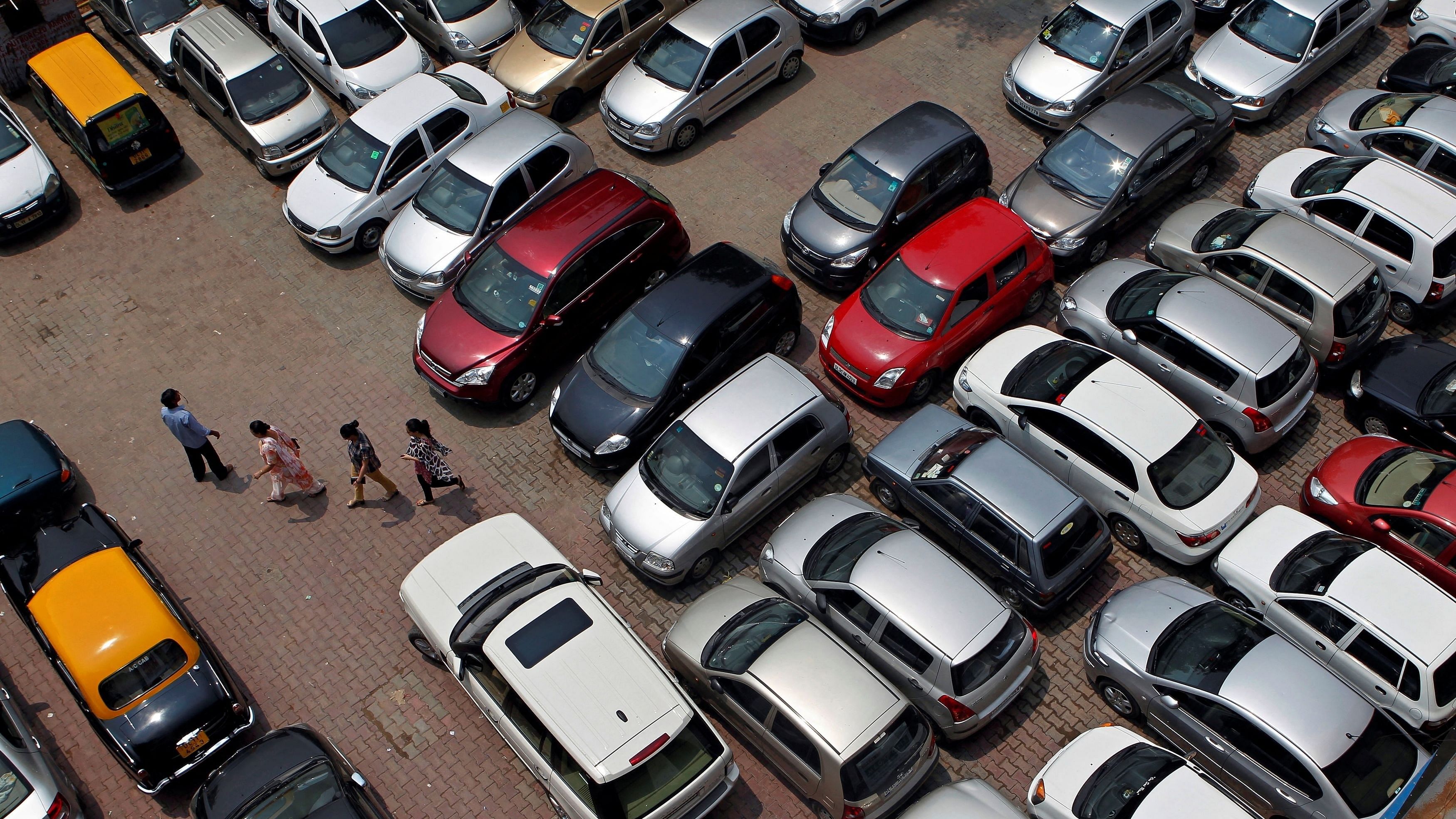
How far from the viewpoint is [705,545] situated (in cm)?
1257

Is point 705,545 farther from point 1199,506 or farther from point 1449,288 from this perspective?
point 1449,288

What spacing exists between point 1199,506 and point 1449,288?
18.6 feet

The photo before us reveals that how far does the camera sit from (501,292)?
1429cm

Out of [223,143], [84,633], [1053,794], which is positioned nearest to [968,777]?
[1053,794]

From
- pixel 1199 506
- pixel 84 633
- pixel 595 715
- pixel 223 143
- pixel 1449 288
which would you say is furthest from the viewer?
pixel 223 143

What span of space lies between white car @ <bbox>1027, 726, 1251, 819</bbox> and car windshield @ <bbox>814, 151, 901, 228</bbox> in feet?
25.2

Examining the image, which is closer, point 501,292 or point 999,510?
point 999,510

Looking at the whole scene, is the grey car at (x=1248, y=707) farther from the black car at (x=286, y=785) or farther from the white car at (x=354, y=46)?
the white car at (x=354, y=46)

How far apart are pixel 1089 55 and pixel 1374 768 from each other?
11778 mm

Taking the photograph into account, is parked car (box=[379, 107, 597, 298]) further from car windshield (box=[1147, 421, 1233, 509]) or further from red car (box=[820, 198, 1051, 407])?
car windshield (box=[1147, 421, 1233, 509])

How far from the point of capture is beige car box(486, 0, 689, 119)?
1814cm

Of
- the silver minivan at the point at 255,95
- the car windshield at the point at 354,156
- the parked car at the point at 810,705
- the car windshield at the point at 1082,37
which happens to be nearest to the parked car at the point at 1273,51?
the car windshield at the point at 1082,37

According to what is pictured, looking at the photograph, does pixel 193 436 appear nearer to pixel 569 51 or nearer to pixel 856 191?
pixel 569 51

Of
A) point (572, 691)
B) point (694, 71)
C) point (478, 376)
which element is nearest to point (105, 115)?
point (478, 376)
